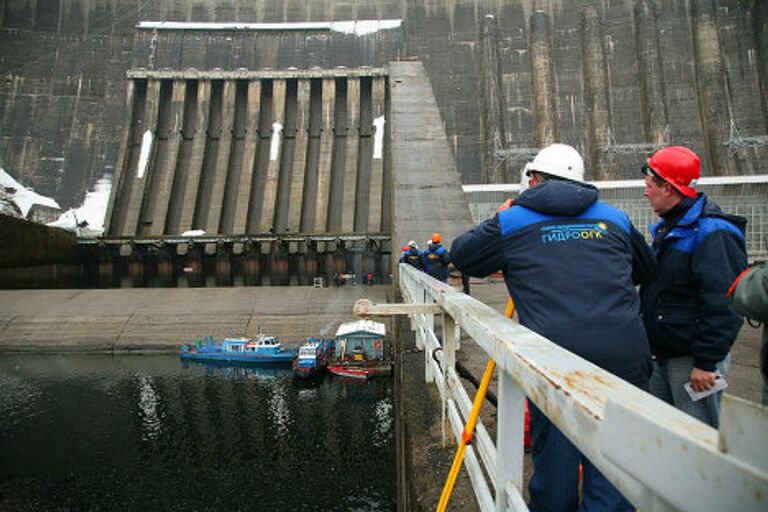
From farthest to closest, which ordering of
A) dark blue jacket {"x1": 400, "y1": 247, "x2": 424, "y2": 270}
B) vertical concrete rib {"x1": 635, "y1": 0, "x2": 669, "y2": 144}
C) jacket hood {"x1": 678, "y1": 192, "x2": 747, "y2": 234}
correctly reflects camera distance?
vertical concrete rib {"x1": 635, "y1": 0, "x2": 669, "y2": 144}
dark blue jacket {"x1": 400, "y1": 247, "x2": 424, "y2": 270}
jacket hood {"x1": 678, "y1": 192, "x2": 747, "y2": 234}

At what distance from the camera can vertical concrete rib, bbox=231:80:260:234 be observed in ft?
72.4

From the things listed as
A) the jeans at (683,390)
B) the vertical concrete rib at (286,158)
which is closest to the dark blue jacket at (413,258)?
the jeans at (683,390)

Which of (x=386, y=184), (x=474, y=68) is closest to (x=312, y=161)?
(x=386, y=184)

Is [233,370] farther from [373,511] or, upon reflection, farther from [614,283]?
[614,283]

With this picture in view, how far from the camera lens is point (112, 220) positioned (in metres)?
22.0

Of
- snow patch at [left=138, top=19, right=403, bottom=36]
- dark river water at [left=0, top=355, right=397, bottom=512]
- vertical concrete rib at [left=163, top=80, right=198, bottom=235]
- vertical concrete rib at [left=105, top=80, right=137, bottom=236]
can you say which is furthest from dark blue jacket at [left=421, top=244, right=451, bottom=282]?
snow patch at [left=138, top=19, right=403, bottom=36]

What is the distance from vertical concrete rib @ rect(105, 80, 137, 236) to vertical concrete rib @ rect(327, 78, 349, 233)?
9.34 metres

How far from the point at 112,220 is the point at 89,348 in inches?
301

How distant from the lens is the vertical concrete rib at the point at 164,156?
22.2 m

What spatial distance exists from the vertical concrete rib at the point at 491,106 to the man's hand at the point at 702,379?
21.6 metres

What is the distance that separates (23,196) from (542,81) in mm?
24593

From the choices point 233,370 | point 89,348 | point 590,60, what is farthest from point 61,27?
point 590,60

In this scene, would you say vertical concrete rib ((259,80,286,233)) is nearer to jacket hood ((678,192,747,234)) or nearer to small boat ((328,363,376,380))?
small boat ((328,363,376,380))

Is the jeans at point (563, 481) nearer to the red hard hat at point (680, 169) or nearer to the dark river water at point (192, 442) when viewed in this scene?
the red hard hat at point (680, 169)
